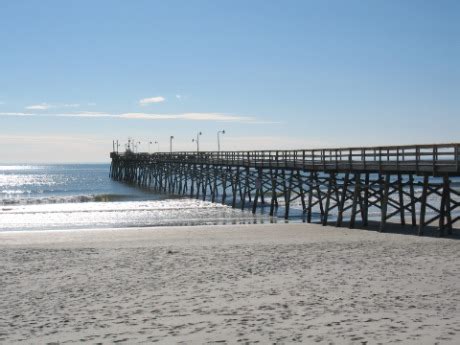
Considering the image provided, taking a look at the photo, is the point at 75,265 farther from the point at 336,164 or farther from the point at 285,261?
the point at 336,164

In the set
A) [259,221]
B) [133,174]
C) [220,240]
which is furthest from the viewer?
[133,174]

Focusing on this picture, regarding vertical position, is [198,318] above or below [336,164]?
below

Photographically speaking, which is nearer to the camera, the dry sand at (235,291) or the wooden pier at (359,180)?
the dry sand at (235,291)

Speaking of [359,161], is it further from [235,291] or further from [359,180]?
[235,291]

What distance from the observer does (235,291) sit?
1144 cm

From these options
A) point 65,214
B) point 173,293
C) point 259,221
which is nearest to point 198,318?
point 173,293

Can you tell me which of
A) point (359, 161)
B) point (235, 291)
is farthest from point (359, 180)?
point (235, 291)

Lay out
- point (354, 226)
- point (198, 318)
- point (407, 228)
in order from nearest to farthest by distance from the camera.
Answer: point (198, 318) < point (407, 228) < point (354, 226)

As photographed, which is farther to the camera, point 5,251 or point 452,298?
point 5,251

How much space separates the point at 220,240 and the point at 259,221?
28.2ft

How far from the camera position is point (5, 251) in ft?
58.4

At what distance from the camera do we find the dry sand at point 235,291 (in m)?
8.74

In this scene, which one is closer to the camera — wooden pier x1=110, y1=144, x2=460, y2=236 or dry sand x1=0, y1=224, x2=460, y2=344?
dry sand x1=0, y1=224, x2=460, y2=344

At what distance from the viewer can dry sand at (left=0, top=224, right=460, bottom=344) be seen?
874 centimetres
